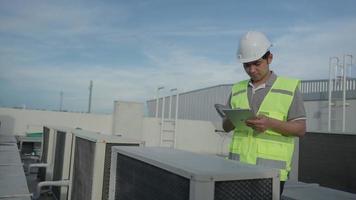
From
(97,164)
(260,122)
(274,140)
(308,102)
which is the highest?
(308,102)

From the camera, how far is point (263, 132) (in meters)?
2.41

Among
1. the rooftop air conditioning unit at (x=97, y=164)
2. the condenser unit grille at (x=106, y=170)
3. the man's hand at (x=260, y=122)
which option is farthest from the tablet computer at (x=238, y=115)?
the condenser unit grille at (x=106, y=170)

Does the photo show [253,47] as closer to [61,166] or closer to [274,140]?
[274,140]

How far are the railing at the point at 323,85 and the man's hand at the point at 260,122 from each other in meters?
11.0

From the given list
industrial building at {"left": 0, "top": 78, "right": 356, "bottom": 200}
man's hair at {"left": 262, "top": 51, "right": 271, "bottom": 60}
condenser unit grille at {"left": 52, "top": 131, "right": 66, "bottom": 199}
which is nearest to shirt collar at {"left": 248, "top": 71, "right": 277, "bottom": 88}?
man's hair at {"left": 262, "top": 51, "right": 271, "bottom": 60}

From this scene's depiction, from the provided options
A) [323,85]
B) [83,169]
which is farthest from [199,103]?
[83,169]

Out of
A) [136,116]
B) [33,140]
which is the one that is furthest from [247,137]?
[136,116]

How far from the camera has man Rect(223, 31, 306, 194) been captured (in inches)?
92.1

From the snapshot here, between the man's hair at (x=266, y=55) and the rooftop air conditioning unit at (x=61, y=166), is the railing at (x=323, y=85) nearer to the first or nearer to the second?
the rooftop air conditioning unit at (x=61, y=166)

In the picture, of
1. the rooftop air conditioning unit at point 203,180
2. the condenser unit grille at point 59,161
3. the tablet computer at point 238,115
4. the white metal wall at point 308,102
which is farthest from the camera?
the white metal wall at point 308,102

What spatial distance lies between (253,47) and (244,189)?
4.04 ft

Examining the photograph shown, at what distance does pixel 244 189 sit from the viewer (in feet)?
4.87

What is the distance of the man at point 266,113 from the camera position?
2.34 metres

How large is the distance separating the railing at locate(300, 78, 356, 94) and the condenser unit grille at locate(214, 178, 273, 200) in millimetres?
11734
